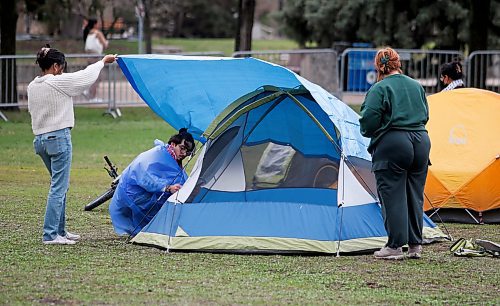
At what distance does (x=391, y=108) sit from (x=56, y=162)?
117 inches

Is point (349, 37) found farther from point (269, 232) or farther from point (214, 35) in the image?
point (269, 232)

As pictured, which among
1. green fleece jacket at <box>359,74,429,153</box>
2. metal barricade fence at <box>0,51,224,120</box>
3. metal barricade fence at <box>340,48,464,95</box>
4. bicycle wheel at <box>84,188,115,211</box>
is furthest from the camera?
metal barricade fence at <box>340,48,464,95</box>

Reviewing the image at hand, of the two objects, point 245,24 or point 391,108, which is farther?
point 245,24

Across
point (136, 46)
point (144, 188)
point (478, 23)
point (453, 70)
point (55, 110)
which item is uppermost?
point (478, 23)

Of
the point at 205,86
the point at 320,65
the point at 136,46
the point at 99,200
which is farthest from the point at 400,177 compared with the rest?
the point at 136,46

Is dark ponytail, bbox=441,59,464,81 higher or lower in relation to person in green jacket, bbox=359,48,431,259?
higher

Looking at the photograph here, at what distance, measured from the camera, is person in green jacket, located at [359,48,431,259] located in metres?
8.74

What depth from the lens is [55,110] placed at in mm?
9141

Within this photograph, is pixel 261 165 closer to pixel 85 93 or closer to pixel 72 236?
pixel 72 236

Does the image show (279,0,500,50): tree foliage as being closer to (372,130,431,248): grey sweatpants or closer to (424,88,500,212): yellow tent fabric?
(424,88,500,212): yellow tent fabric

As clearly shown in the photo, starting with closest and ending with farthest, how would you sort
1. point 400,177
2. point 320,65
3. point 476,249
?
point 400,177, point 476,249, point 320,65

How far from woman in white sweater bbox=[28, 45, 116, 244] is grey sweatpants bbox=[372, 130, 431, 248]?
2.61 m

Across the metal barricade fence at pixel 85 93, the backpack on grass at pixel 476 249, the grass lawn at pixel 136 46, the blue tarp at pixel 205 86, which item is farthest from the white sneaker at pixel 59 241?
the grass lawn at pixel 136 46

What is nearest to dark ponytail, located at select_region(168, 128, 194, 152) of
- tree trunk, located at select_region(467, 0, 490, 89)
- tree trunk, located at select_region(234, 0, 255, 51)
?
tree trunk, located at select_region(467, 0, 490, 89)
